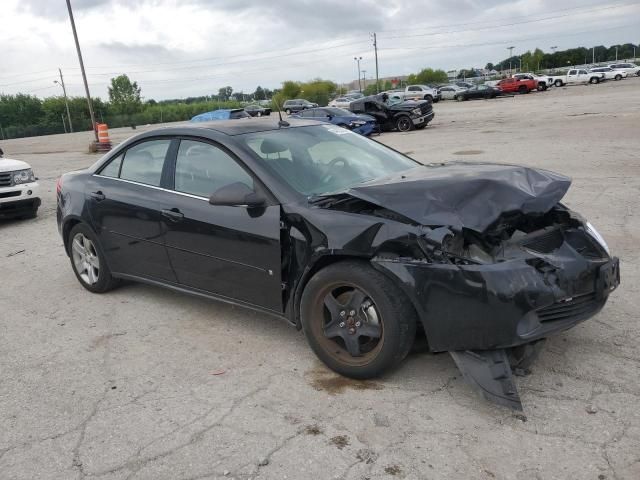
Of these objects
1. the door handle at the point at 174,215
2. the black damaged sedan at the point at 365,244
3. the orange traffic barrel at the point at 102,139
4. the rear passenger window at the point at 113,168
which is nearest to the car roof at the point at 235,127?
the black damaged sedan at the point at 365,244

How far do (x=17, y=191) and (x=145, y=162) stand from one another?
17.7 feet

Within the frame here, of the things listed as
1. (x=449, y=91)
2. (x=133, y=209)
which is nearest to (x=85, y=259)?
(x=133, y=209)

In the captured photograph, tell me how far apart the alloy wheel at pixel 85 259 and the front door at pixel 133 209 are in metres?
0.30

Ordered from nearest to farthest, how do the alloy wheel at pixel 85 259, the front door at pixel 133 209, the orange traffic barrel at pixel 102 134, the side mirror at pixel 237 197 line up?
the side mirror at pixel 237 197, the front door at pixel 133 209, the alloy wheel at pixel 85 259, the orange traffic barrel at pixel 102 134

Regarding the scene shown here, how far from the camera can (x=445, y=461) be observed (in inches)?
104

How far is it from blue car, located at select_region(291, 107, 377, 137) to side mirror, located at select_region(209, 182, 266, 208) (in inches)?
695

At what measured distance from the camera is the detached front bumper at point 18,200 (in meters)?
8.75

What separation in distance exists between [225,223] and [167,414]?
4.27 feet

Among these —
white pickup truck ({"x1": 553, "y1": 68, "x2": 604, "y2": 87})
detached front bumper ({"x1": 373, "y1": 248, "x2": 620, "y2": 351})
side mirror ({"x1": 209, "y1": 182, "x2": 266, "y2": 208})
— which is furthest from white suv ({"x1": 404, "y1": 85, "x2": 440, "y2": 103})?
detached front bumper ({"x1": 373, "y1": 248, "x2": 620, "y2": 351})

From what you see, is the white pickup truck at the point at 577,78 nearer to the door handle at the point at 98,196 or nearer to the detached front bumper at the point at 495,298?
the door handle at the point at 98,196

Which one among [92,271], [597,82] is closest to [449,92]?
[597,82]

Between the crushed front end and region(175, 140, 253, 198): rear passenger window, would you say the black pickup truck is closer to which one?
region(175, 140, 253, 198): rear passenger window

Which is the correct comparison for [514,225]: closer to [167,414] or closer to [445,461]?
[445,461]

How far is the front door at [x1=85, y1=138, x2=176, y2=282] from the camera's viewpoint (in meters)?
4.43
